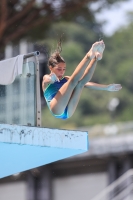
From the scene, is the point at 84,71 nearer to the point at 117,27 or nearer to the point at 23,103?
the point at 23,103

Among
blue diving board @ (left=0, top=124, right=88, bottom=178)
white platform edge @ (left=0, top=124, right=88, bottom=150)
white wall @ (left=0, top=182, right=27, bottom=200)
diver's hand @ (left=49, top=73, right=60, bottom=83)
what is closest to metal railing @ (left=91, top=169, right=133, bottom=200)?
white wall @ (left=0, top=182, right=27, bottom=200)

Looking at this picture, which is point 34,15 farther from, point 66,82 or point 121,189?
point 66,82

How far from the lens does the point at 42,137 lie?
352 inches

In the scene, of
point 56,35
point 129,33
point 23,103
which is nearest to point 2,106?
point 23,103

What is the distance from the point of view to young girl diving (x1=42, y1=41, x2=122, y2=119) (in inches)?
353

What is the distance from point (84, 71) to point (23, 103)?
0.92 m

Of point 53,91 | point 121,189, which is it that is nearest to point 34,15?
point 121,189

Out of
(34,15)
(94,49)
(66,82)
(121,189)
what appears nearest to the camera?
(94,49)

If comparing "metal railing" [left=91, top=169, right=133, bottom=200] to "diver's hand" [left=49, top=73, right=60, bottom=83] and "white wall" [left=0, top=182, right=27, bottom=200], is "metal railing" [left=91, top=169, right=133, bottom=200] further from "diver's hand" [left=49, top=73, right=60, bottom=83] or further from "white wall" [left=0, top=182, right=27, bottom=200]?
"diver's hand" [left=49, top=73, right=60, bottom=83]

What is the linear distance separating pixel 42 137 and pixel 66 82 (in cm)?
84

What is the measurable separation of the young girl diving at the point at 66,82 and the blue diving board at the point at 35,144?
0.35 metres

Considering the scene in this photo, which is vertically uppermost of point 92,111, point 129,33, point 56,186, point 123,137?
point 129,33

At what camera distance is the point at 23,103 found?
898 centimetres

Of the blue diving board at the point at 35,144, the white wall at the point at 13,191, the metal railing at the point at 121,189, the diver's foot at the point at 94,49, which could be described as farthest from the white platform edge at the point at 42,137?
the white wall at the point at 13,191
